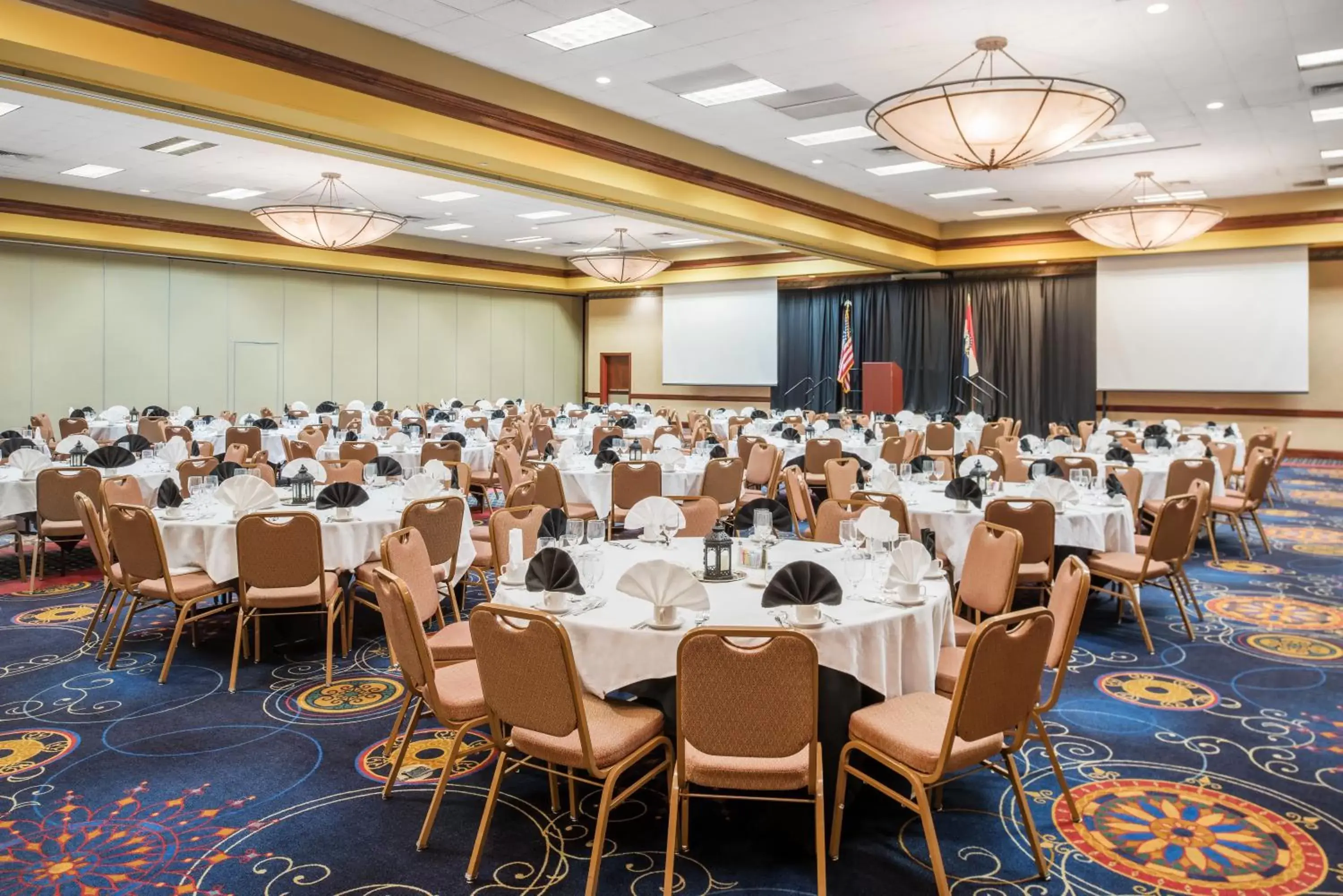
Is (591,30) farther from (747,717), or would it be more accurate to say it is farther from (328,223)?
(747,717)

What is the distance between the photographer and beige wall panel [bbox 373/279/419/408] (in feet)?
67.8

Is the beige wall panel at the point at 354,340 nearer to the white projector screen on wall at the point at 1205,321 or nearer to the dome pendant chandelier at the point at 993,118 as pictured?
the white projector screen on wall at the point at 1205,321

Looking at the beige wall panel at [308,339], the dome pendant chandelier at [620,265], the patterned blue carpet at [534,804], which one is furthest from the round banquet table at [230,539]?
the beige wall panel at [308,339]

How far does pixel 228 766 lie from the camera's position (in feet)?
13.5

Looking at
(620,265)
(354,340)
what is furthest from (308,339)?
(620,265)

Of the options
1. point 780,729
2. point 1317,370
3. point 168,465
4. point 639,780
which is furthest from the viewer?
point 1317,370

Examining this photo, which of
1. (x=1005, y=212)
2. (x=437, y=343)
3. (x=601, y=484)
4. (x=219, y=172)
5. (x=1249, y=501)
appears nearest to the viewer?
(x=601, y=484)

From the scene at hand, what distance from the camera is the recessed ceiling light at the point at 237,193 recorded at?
1427cm

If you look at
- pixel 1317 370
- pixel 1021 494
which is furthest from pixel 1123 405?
pixel 1021 494

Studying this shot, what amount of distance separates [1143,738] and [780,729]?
256 cm

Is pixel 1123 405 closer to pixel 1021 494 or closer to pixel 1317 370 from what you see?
pixel 1317 370

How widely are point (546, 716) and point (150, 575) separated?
3348 millimetres

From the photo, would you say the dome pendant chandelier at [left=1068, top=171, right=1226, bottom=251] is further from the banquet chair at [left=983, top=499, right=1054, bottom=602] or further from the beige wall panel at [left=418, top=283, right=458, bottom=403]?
the beige wall panel at [left=418, top=283, right=458, bottom=403]

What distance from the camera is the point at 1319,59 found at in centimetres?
823
